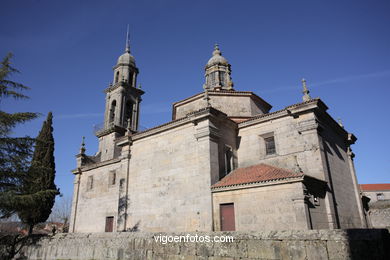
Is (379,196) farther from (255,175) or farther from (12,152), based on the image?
(12,152)

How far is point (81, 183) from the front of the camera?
2438 centimetres

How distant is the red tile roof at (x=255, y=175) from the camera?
12297 mm

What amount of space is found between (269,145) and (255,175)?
3.24 m

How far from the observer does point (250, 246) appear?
5117 millimetres

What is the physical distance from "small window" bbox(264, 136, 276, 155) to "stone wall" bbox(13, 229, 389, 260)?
432 inches

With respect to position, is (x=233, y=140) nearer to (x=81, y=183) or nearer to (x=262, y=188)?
(x=262, y=188)

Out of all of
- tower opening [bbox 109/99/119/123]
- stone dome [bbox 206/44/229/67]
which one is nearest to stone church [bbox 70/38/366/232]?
stone dome [bbox 206/44/229/67]

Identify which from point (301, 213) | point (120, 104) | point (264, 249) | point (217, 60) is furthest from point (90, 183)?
point (264, 249)

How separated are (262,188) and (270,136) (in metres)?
4.53

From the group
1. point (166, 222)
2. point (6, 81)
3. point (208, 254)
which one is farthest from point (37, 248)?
point (208, 254)

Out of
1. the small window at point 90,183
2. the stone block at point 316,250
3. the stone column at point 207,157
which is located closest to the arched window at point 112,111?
the small window at point 90,183

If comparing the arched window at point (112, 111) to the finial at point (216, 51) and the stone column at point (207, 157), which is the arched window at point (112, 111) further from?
the stone column at point (207, 157)

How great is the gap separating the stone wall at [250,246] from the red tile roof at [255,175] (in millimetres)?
7161

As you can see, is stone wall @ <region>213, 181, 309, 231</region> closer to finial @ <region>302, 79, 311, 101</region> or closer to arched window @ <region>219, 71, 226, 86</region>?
finial @ <region>302, 79, 311, 101</region>
